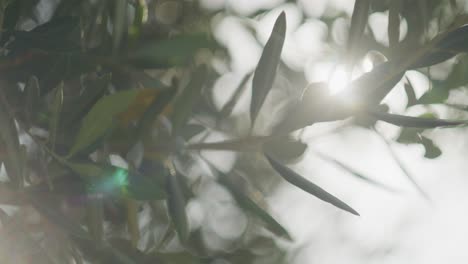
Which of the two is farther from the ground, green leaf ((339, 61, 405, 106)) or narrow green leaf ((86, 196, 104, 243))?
green leaf ((339, 61, 405, 106))

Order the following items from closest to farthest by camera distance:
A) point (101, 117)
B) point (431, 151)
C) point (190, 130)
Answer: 1. point (101, 117)
2. point (190, 130)
3. point (431, 151)

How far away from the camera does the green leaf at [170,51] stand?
78 centimetres

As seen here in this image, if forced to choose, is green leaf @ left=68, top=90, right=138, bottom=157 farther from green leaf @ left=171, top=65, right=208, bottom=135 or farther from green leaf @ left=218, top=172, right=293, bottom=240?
green leaf @ left=218, top=172, right=293, bottom=240

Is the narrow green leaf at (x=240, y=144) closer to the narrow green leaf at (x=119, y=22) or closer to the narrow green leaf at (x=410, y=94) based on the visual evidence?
the narrow green leaf at (x=119, y=22)

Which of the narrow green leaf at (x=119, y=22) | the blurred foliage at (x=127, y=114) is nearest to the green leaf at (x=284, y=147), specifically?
the blurred foliage at (x=127, y=114)

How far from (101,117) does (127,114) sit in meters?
0.08

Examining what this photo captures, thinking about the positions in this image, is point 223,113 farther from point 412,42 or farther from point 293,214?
point 293,214

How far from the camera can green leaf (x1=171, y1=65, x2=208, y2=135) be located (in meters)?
0.73

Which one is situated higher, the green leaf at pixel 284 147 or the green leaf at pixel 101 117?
the green leaf at pixel 101 117

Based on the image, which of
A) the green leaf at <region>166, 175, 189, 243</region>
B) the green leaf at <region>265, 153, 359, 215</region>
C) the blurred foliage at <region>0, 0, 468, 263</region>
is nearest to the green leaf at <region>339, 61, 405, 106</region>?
the blurred foliage at <region>0, 0, 468, 263</region>

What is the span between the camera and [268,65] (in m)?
0.81

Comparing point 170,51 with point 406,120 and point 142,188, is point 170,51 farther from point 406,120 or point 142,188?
point 406,120

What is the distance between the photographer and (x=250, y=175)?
145 cm

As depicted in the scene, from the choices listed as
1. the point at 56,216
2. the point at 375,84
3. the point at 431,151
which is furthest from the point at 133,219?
the point at 431,151
